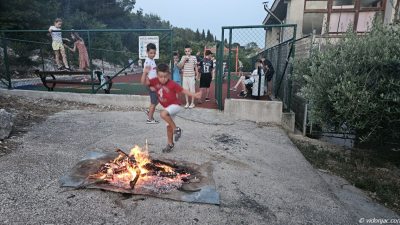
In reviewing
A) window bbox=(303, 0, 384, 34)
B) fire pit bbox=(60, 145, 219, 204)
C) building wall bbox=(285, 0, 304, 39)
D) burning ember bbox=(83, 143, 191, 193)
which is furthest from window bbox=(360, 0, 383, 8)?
burning ember bbox=(83, 143, 191, 193)

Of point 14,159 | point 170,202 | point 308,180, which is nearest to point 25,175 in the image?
point 14,159

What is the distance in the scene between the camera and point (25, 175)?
330cm

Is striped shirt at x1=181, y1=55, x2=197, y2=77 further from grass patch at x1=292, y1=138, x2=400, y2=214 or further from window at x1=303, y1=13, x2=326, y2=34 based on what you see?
window at x1=303, y1=13, x2=326, y2=34

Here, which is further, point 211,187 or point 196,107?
point 196,107

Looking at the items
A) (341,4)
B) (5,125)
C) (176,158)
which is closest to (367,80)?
(176,158)

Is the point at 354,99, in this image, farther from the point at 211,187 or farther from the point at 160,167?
the point at 160,167

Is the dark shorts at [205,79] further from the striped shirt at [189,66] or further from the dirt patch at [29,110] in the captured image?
the dirt patch at [29,110]

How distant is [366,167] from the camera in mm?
5066

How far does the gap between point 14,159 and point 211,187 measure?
296cm

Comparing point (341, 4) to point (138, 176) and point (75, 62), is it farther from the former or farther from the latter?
point (75, 62)

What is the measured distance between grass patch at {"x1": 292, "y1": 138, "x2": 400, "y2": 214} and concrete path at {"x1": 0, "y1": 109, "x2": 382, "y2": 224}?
0.76m

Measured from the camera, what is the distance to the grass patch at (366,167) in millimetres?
4105

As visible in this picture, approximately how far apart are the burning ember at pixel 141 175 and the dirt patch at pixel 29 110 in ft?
6.24

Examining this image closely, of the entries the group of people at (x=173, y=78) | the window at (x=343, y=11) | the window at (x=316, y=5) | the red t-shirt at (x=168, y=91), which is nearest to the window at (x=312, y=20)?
the window at (x=343, y=11)
